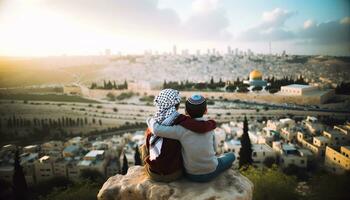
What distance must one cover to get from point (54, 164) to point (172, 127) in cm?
799

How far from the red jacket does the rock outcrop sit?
0.10 meters

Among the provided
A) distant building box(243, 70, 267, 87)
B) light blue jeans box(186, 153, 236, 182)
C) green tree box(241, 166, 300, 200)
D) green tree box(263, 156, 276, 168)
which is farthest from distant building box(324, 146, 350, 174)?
distant building box(243, 70, 267, 87)

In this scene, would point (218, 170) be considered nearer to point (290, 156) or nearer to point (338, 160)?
point (338, 160)

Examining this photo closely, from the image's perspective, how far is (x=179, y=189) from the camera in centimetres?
166

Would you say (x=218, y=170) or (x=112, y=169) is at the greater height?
(x=218, y=170)

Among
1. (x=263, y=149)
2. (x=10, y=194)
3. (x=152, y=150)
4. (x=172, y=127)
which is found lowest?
(x=10, y=194)

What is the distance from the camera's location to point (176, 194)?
5.30 ft

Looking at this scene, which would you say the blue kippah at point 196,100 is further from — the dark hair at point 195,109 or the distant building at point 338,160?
the distant building at point 338,160

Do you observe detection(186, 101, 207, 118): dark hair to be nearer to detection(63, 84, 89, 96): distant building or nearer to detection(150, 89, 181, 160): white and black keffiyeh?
detection(150, 89, 181, 160): white and black keffiyeh

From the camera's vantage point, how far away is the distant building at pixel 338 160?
7051mm

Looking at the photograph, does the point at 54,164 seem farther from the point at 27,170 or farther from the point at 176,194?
the point at 176,194

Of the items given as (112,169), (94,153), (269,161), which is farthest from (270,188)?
(94,153)

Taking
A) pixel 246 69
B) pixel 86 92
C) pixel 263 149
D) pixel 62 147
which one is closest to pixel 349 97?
pixel 263 149

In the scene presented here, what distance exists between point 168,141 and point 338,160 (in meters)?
7.33
